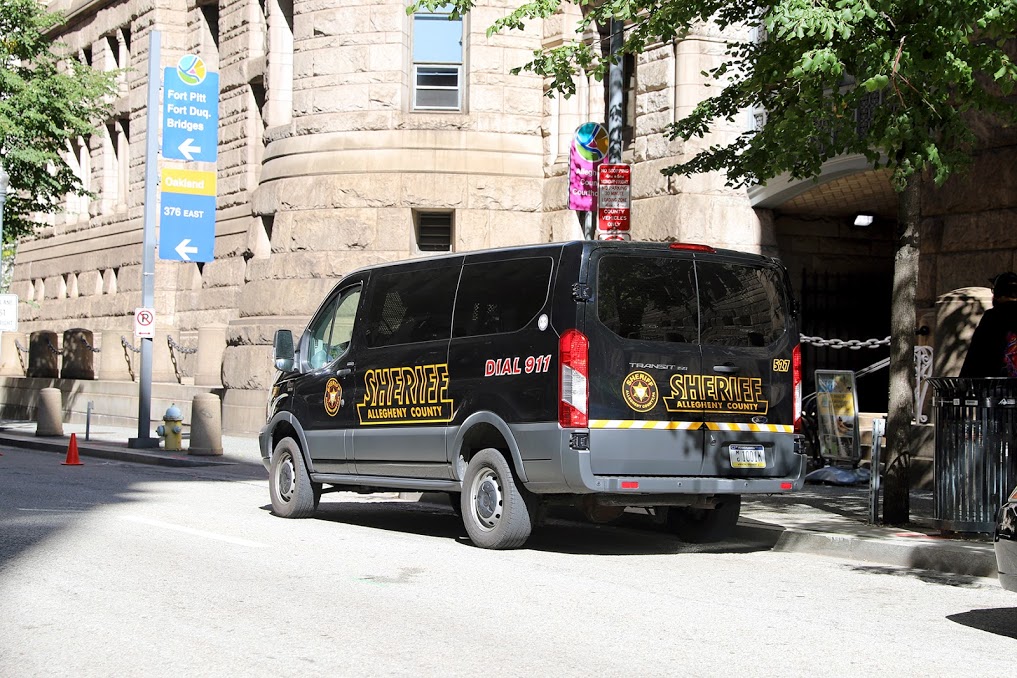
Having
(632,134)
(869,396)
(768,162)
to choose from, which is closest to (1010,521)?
(768,162)

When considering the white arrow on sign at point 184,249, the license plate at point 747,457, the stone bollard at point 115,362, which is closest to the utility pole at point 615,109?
the license plate at point 747,457

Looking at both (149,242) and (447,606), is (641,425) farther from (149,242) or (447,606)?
(149,242)

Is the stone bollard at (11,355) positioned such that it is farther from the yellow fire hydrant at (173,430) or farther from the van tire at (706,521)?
the van tire at (706,521)

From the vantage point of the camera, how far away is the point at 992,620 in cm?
801

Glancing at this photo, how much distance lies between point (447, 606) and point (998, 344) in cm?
566

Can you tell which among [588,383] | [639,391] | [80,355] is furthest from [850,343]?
[80,355]

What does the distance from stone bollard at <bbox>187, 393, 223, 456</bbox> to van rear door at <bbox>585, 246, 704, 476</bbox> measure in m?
12.0

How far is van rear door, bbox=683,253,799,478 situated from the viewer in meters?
10.5

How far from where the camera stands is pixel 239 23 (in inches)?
1171

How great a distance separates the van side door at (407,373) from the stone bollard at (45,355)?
2470 cm

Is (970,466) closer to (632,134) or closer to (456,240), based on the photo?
(632,134)

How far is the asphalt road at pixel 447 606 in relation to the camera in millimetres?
6539

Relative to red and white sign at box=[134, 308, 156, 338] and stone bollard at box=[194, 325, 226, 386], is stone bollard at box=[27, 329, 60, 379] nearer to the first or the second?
stone bollard at box=[194, 325, 226, 386]

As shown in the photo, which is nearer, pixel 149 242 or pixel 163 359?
pixel 149 242
